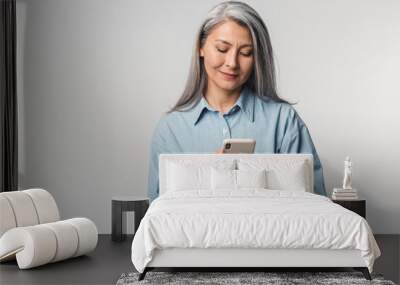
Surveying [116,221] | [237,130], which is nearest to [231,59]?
[237,130]

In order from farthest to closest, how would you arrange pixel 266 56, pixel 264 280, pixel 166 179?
pixel 266 56
pixel 166 179
pixel 264 280

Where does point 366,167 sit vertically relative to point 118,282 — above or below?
above

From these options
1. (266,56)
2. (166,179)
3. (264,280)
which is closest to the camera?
(264,280)

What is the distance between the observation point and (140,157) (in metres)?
7.91

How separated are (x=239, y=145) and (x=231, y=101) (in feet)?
2.21

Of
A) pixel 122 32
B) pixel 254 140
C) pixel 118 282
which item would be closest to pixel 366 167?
pixel 254 140

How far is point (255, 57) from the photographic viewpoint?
7.77 metres

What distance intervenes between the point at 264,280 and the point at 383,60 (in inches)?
144

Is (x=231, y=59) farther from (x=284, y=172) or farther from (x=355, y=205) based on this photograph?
(x=355, y=205)

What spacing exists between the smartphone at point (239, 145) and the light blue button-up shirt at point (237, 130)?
371 mm

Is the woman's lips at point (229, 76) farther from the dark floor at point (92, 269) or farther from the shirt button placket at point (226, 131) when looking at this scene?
the dark floor at point (92, 269)

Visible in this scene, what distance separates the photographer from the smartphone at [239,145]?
7301 millimetres

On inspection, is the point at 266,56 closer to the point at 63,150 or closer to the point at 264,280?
the point at 63,150

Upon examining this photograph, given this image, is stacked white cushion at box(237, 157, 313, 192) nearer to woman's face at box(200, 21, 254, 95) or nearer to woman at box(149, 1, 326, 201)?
woman at box(149, 1, 326, 201)
